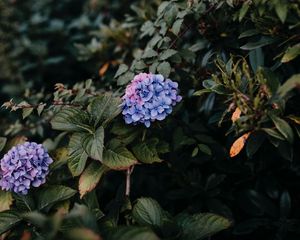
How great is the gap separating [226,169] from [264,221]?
268 millimetres

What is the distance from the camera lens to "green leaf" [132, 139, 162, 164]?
154 centimetres

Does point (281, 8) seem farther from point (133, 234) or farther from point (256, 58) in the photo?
point (133, 234)

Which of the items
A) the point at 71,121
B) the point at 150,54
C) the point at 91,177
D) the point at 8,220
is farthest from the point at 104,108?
the point at 8,220

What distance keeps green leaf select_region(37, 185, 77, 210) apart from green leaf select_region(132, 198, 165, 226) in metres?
0.26

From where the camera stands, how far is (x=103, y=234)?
4.19 ft

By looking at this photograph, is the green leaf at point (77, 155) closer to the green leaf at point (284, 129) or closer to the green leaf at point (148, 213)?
the green leaf at point (148, 213)

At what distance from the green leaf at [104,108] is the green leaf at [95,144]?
0.06m

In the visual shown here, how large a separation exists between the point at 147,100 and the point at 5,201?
664mm

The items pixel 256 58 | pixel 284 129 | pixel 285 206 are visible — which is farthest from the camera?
pixel 285 206

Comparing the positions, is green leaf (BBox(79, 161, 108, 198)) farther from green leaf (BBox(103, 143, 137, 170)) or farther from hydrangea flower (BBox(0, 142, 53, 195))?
hydrangea flower (BBox(0, 142, 53, 195))

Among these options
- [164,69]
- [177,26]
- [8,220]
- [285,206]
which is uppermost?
[177,26]

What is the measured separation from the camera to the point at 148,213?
1402 mm

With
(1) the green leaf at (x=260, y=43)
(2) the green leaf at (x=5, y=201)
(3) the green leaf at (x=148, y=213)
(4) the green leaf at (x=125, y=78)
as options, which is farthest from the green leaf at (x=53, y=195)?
(1) the green leaf at (x=260, y=43)

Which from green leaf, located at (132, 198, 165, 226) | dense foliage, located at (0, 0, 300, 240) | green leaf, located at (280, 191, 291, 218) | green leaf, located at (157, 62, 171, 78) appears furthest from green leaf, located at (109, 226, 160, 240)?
green leaf, located at (280, 191, 291, 218)
